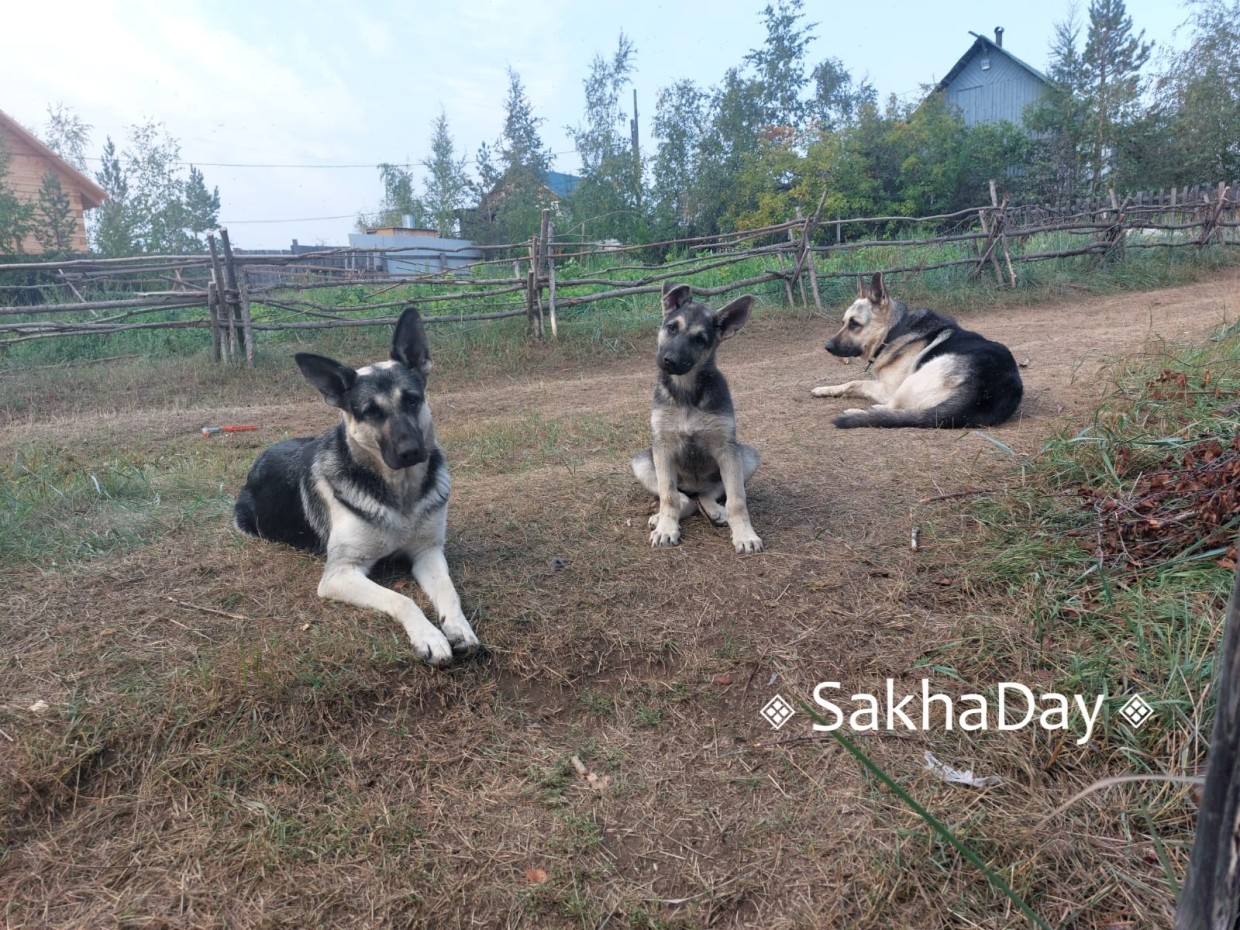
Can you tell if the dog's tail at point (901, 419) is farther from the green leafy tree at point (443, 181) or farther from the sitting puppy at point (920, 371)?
the green leafy tree at point (443, 181)

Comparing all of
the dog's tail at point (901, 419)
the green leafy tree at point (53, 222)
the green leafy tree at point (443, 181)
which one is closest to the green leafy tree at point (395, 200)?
the green leafy tree at point (443, 181)

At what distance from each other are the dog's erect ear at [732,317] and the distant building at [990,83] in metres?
32.3

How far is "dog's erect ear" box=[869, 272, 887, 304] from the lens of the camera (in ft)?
24.7

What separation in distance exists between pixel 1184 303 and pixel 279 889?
1378cm

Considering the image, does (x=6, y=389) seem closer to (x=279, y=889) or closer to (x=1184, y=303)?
(x=279, y=889)

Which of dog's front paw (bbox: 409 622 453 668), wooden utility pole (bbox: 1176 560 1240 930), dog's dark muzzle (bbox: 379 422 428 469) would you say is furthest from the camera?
dog's dark muzzle (bbox: 379 422 428 469)

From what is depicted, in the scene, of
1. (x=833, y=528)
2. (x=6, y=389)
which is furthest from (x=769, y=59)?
(x=833, y=528)

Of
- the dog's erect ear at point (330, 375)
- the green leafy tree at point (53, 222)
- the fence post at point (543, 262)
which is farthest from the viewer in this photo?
the green leafy tree at point (53, 222)

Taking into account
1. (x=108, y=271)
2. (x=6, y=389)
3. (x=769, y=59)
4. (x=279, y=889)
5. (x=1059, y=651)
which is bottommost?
(x=279, y=889)

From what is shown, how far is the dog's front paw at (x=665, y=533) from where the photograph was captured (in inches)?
154

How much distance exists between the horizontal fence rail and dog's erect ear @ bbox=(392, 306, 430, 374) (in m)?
7.85

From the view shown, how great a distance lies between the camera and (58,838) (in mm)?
2193

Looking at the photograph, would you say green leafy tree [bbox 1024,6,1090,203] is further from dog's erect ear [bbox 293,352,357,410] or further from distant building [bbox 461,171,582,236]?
dog's erect ear [bbox 293,352,357,410]

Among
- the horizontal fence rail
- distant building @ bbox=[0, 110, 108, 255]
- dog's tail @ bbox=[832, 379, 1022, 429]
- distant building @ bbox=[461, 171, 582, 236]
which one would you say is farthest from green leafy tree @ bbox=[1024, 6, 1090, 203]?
distant building @ bbox=[0, 110, 108, 255]
